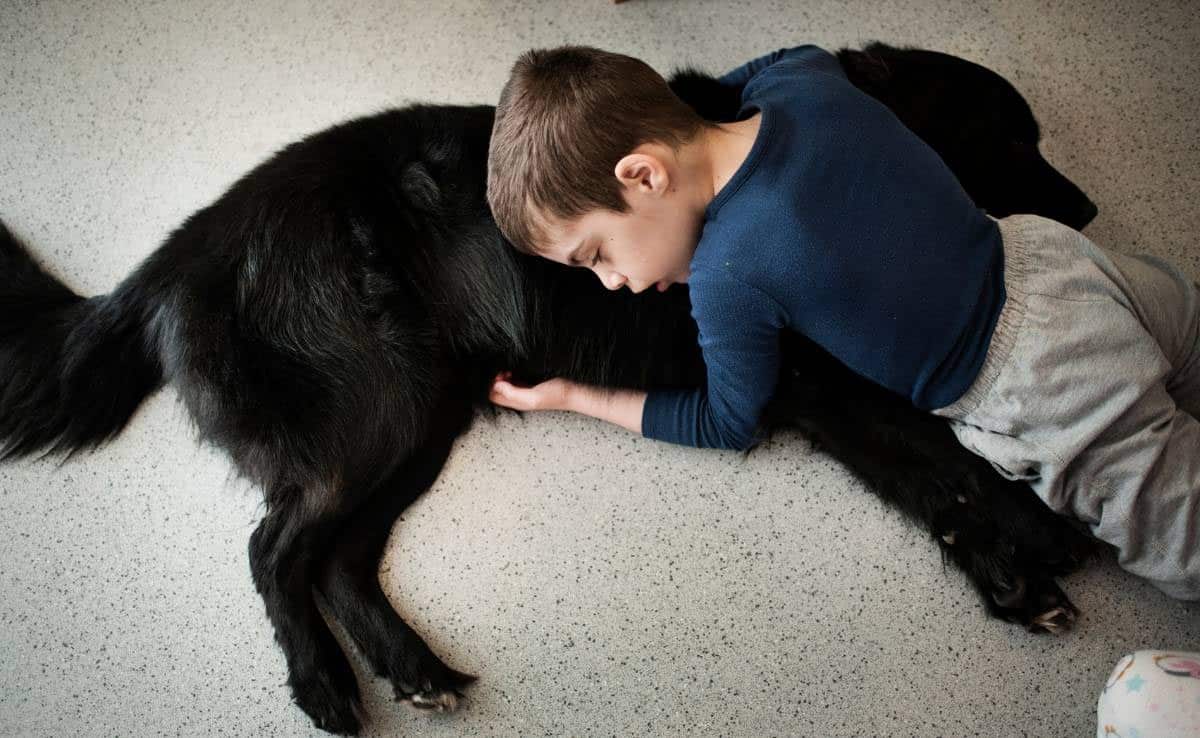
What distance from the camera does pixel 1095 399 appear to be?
0.97 meters

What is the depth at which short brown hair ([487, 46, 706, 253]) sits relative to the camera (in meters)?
0.93

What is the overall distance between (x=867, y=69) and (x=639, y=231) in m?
0.58

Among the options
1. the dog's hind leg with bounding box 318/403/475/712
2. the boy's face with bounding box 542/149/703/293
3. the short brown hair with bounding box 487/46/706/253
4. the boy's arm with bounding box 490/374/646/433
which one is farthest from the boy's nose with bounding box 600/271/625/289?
the dog's hind leg with bounding box 318/403/475/712

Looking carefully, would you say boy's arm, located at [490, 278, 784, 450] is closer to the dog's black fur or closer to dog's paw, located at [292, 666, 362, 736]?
the dog's black fur

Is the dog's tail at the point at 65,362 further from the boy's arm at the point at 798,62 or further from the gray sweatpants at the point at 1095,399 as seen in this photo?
the gray sweatpants at the point at 1095,399

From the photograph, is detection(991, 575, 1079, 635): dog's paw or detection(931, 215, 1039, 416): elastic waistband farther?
detection(991, 575, 1079, 635): dog's paw

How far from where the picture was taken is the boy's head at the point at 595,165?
3.05 ft

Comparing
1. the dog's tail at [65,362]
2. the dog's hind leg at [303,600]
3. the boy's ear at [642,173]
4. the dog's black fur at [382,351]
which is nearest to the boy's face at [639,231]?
the boy's ear at [642,173]

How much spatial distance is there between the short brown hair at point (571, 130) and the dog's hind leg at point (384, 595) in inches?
17.9

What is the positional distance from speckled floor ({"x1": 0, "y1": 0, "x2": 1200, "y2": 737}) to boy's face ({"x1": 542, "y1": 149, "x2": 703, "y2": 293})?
40 cm

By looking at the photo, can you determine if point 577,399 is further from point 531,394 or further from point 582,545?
point 582,545

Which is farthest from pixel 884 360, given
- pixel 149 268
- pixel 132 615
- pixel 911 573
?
pixel 132 615

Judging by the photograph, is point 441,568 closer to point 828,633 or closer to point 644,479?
point 644,479

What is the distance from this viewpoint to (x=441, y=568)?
1.25 metres
